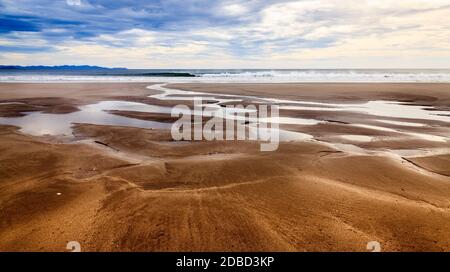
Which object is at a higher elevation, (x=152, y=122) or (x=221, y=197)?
(x=152, y=122)

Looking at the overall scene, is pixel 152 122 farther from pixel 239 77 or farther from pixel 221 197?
pixel 239 77

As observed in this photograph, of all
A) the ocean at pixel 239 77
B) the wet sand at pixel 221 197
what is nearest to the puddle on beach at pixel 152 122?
the wet sand at pixel 221 197

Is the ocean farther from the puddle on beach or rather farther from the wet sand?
the wet sand

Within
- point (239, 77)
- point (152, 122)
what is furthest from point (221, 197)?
point (239, 77)

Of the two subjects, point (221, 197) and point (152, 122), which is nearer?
point (221, 197)

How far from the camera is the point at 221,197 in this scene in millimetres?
5234

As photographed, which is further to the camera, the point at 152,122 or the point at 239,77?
the point at 239,77

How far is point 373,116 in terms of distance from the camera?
1438 centimetres

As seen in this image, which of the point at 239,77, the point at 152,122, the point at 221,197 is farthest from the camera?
the point at 239,77

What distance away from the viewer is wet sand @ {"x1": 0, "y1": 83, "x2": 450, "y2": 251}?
157 inches

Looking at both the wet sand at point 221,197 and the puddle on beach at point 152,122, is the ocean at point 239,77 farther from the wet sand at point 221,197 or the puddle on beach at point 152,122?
the wet sand at point 221,197

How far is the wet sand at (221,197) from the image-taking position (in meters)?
3.98

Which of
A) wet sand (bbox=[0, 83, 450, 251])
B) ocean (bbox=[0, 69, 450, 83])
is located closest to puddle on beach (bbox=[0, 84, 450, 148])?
wet sand (bbox=[0, 83, 450, 251])

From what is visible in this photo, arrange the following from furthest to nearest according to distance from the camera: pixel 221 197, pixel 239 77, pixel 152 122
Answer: pixel 239 77 < pixel 152 122 < pixel 221 197
